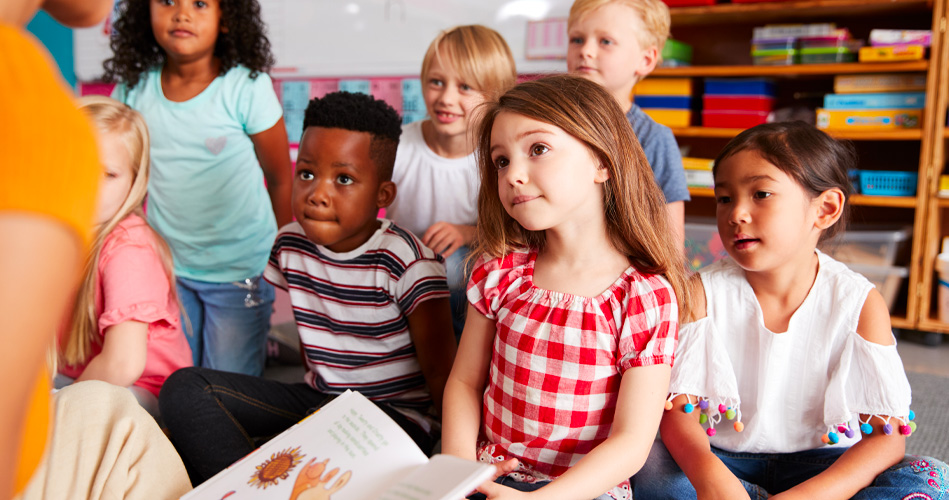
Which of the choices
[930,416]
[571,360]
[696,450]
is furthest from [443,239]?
[930,416]

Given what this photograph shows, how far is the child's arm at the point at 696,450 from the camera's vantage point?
0.89 m

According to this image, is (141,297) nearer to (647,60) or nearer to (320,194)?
(320,194)

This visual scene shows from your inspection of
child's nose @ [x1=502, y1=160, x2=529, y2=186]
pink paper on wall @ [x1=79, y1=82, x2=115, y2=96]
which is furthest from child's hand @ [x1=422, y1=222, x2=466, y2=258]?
pink paper on wall @ [x1=79, y1=82, x2=115, y2=96]

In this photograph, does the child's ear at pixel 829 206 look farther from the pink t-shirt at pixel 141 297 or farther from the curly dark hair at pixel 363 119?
the pink t-shirt at pixel 141 297

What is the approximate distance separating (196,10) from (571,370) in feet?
4.18

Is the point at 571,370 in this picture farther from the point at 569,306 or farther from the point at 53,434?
the point at 53,434

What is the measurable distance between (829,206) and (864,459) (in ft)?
1.14

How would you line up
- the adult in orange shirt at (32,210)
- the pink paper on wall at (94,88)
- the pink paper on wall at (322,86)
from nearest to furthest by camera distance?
the adult in orange shirt at (32,210) → the pink paper on wall at (322,86) → the pink paper on wall at (94,88)

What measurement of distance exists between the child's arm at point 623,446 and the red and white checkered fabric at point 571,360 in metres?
0.02

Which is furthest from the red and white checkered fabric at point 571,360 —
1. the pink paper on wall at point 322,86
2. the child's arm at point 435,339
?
the pink paper on wall at point 322,86

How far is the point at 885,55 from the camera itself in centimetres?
240

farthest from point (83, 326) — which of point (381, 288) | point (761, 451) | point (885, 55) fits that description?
point (885, 55)

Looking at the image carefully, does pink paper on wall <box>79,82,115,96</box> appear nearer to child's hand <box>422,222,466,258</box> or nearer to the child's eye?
child's hand <box>422,222,466,258</box>

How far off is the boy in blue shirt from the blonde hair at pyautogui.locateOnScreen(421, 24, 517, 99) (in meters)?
0.15
